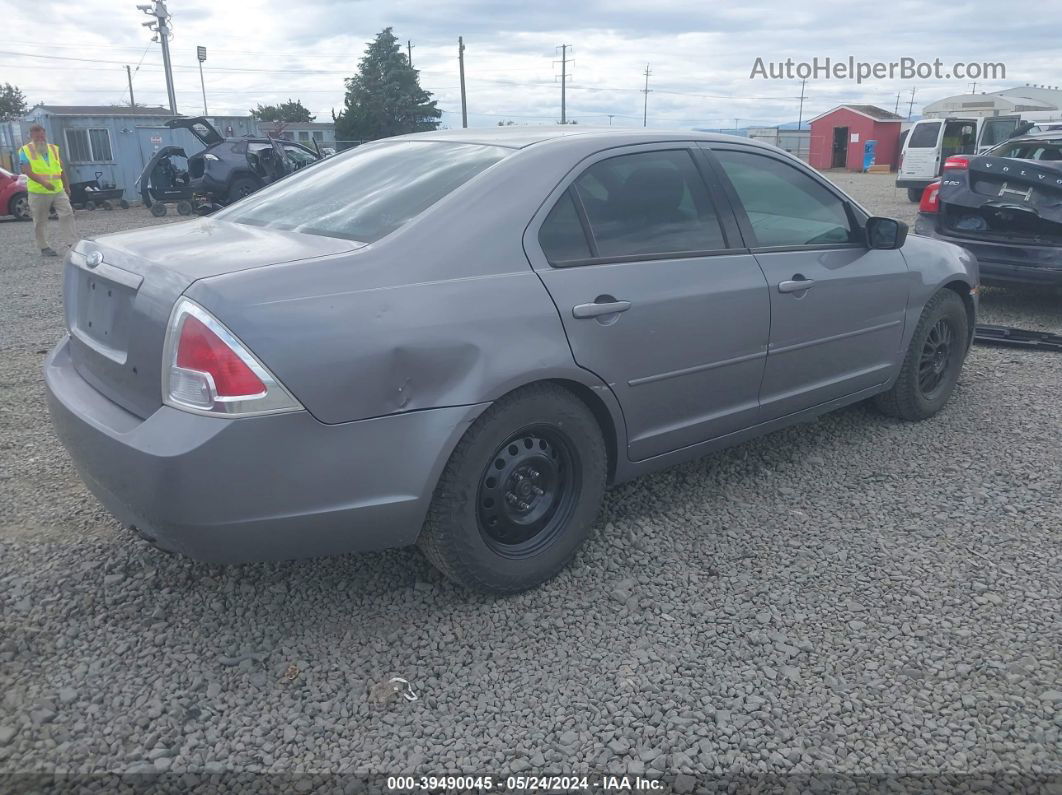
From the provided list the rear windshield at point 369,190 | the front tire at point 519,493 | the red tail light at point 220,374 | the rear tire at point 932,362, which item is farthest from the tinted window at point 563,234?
the rear tire at point 932,362

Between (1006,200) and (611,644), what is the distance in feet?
18.8

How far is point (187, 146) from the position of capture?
24031 millimetres

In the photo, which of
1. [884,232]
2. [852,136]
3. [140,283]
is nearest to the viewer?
[140,283]

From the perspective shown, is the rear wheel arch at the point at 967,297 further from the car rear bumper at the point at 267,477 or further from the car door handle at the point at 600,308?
the car rear bumper at the point at 267,477

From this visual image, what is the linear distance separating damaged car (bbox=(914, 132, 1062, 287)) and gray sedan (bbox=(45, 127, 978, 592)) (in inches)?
130

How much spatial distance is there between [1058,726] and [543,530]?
1.64 m

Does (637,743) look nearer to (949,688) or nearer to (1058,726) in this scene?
(949,688)

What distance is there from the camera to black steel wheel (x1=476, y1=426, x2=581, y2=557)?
2861 mm

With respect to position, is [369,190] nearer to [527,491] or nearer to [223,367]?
[223,367]

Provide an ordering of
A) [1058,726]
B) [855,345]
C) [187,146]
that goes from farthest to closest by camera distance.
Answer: [187,146]
[855,345]
[1058,726]

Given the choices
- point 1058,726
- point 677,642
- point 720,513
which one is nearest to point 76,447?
point 677,642

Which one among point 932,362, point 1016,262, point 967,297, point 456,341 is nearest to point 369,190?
point 456,341

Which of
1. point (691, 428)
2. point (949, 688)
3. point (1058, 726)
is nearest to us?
point (1058, 726)

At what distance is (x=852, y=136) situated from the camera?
143 ft
